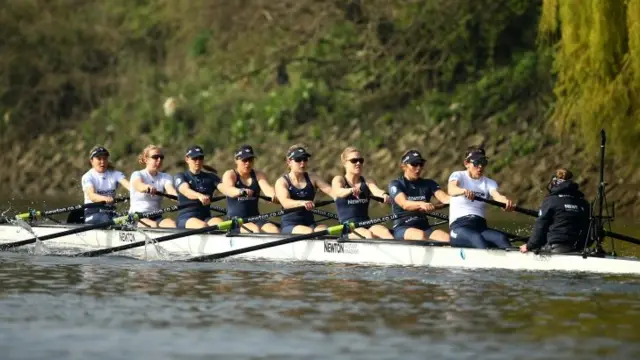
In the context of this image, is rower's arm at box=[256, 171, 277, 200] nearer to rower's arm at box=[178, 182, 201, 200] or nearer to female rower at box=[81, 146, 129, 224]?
rower's arm at box=[178, 182, 201, 200]

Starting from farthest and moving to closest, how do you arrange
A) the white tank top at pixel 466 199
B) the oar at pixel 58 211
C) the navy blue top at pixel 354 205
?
the oar at pixel 58 211 < the navy blue top at pixel 354 205 < the white tank top at pixel 466 199

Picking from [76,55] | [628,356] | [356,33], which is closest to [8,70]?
[76,55]

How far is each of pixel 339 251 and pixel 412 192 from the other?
1.28 metres

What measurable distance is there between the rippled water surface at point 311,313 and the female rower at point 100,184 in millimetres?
4580

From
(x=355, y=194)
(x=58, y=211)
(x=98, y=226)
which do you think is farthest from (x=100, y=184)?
(x=355, y=194)

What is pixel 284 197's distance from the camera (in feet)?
78.2

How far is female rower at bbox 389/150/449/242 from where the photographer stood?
2250 cm

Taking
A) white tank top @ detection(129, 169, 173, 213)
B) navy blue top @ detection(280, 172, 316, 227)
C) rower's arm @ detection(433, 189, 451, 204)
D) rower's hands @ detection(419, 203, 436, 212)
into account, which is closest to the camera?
rower's hands @ detection(419, 203, 436, 212)

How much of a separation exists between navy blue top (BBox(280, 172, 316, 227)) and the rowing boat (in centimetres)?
62

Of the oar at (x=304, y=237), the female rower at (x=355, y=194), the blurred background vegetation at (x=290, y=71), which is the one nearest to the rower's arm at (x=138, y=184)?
the oar at (x=304, y=237)

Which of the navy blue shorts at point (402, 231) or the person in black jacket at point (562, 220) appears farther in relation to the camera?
the navy blue shorts at point (402, 231)

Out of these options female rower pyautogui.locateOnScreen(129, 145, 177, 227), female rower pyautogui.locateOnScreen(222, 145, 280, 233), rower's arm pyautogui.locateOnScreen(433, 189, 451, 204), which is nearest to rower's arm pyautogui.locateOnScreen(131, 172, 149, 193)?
female rower pyautogui.locateOnScreen(129, 145, 177, 227)

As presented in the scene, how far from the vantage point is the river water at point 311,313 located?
49.6 ft

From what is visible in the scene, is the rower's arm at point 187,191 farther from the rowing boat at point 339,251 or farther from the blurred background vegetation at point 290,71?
the blurred background vegetation at point 290,71
